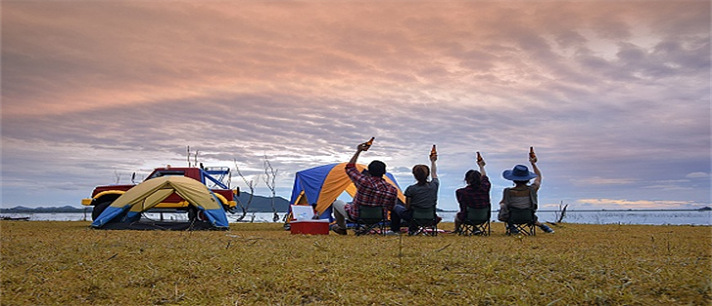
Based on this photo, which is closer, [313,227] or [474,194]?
[474,194]

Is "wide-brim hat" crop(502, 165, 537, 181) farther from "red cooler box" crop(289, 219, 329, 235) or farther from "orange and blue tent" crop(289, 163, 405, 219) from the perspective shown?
"orange and blue tent" crop(289, 163, 405, 219)

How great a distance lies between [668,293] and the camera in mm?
4609

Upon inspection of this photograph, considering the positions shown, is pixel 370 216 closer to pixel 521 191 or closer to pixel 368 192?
pixel 368 192

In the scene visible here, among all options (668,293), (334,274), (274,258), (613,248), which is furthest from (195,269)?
(613,248)

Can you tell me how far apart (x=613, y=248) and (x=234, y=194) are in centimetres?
1047

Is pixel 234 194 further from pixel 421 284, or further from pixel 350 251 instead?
pixel 421 284

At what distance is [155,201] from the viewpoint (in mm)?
13180

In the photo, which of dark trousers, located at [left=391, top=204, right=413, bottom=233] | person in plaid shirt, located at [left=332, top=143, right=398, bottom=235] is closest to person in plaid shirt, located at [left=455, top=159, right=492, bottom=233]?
dark trousers, located at [left=391, top=204, right=413, bottom=233]

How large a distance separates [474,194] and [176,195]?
297 inches

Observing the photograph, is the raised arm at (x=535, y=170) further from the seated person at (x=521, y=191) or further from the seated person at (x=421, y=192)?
the seated person at (x=421, y=192)

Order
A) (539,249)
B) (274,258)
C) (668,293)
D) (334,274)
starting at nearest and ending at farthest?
1. (668,293)
2. (334,274)
3. (274,258)
4. (539,249)

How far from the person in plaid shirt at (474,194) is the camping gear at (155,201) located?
5.88 m

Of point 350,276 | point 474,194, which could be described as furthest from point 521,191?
point 350,276

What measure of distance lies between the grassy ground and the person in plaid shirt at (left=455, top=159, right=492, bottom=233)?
3.25m
